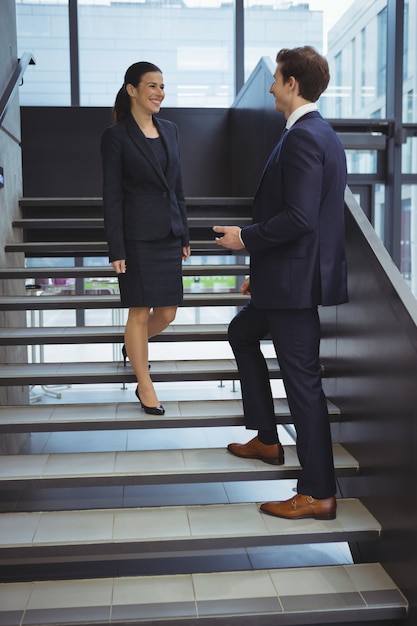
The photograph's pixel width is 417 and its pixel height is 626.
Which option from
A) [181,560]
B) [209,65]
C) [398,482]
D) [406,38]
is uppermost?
[406,38]

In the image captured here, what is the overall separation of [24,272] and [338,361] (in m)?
2.04

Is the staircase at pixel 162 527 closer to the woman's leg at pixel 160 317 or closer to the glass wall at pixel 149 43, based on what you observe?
the woman's leg at pixel 160 317

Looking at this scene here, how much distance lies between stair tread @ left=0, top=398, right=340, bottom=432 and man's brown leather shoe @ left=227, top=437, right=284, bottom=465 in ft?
0.51

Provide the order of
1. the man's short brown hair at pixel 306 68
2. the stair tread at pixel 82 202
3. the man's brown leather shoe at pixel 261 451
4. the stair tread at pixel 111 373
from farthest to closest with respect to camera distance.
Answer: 1. the stair tread at pixel 82 202
2. the stair tread at pixel 111 373
3. the man's brown leather shoe at pixel 261 451
4. the man's short brown hair at pixel 306 68

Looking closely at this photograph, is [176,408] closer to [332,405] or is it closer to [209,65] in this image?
[332,405]

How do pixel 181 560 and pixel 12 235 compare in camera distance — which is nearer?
pixel 181 560

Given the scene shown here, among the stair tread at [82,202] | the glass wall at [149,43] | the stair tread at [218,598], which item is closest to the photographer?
the stair tread at [218,598]

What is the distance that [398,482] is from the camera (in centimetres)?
249

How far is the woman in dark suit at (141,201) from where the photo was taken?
2957mm

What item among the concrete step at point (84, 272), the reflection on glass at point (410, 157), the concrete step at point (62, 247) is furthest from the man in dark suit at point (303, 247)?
the reflection on glass at point (410, 157)

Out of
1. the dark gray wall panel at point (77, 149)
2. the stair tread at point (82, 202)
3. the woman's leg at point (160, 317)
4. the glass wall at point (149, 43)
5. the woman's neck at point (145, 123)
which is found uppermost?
the glass wall at point (149, 43)

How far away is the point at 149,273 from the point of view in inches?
120

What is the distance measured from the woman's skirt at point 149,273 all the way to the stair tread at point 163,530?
2.90 ft

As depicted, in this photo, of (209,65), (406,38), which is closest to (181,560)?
(209,65)
